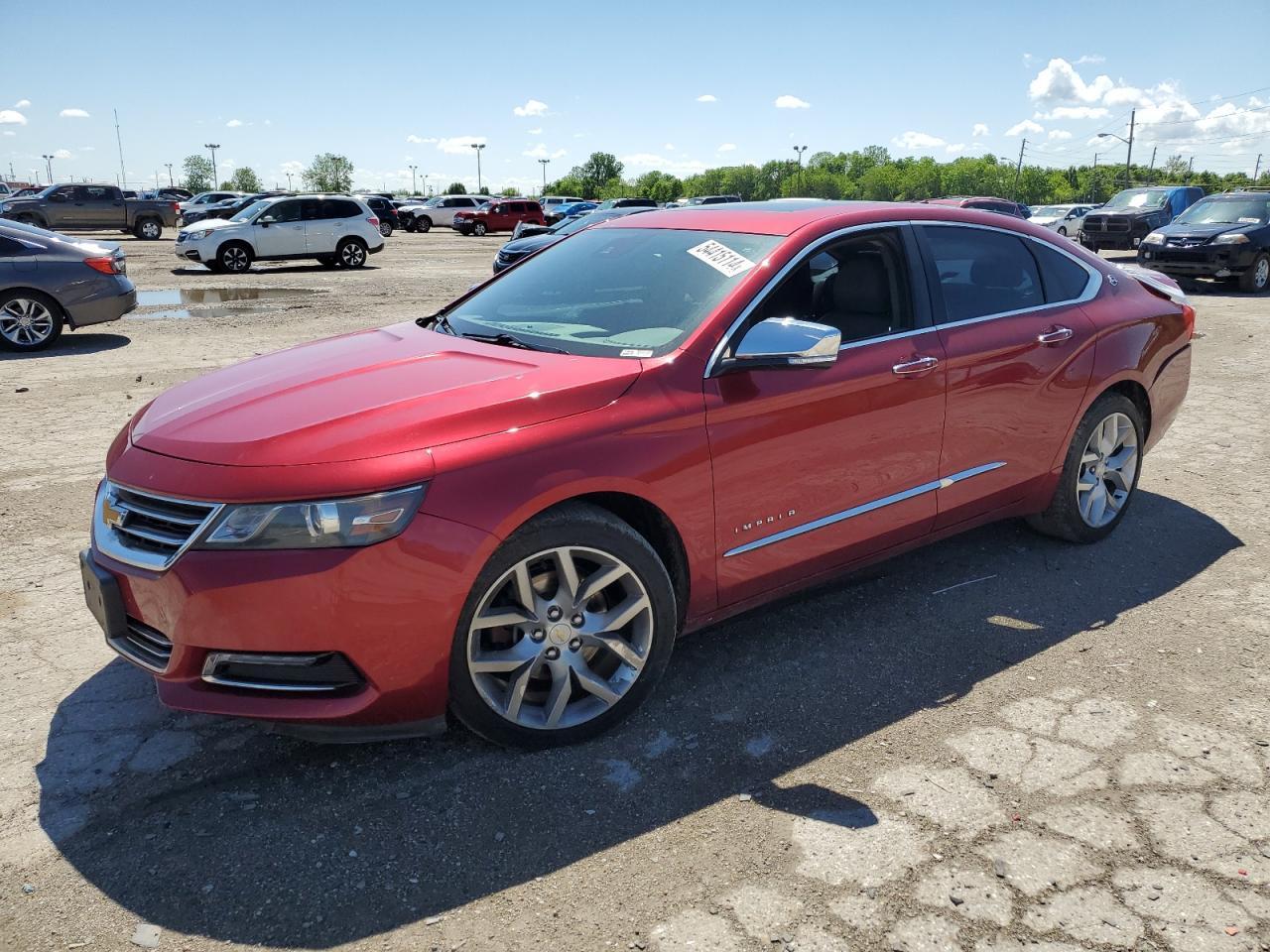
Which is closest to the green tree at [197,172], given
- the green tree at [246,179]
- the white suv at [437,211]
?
the green tree at [246,179]

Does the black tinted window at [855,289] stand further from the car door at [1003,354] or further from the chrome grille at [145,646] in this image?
the chrome grille at [145,646]

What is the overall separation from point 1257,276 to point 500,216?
32.4m

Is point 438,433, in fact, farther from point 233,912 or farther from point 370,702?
point 233,912

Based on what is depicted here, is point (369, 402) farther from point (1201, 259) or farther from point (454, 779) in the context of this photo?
point (1201, 259)

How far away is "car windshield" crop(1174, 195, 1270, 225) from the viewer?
17484mm

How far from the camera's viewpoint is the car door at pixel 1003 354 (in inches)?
160

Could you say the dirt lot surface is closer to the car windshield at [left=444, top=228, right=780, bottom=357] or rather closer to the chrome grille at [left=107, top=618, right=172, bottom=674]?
the chrome grille at [left=107, top=618, right=172, bottom=674]

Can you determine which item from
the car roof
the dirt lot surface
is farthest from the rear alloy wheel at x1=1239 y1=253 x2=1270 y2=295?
the car roof

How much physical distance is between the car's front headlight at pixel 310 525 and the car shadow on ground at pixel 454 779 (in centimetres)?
81

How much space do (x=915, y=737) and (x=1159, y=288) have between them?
3.27 metres

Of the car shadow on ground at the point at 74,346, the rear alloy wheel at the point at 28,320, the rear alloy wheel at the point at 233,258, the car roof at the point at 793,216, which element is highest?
the car roof at the point at 793,216

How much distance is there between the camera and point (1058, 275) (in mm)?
4637

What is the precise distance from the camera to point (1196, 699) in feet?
11.4

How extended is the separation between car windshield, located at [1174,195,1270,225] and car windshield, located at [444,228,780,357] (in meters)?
17.3
